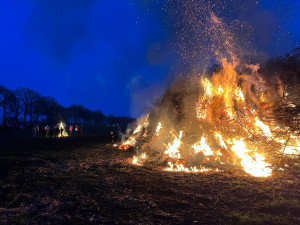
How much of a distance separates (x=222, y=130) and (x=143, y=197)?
21.7 feet

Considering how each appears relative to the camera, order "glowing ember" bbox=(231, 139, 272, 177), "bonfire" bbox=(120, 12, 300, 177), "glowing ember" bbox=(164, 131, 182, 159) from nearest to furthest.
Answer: "glowing ember" bbox=(231, 139, 272, 177) < "bonfire" bbox=(120, 12, 300, 177) < "glowing ember" bbox=(164, 131, 182, 159)

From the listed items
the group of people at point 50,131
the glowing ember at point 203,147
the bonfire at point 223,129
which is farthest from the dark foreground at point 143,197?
the group of people at point 50,131

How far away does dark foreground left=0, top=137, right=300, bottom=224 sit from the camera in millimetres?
4277

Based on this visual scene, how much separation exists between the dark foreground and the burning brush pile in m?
1.28

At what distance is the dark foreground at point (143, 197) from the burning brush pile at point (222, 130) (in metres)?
1.28

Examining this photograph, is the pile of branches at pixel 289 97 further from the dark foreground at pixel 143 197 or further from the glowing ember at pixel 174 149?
the glowing ember at pixel 174 149

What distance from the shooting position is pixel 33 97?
51.9 m

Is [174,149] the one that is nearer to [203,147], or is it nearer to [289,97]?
[203,147]

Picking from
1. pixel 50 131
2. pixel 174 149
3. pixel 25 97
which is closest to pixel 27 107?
pixel 25 97

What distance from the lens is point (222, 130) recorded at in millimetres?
10633

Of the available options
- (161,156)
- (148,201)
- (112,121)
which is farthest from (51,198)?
(112,121)

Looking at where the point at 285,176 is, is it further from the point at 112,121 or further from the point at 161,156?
the point at 112,121

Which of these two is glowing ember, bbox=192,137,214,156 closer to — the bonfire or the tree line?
the bonfire

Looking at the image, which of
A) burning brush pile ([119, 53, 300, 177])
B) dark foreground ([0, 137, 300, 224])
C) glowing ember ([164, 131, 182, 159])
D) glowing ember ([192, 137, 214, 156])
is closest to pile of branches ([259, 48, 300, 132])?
burning brush pile ([119, 53, 300, 177])
